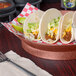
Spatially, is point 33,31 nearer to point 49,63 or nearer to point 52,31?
point 52,31

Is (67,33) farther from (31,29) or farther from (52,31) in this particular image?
(31,29)

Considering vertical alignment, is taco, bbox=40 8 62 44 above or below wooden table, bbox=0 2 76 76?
above

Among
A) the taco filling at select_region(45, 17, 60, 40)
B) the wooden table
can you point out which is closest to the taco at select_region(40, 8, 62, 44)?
the taco filling at select_region(45, 17, 60, 40)

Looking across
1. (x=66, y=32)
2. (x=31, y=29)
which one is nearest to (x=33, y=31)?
(x=31, y=29)

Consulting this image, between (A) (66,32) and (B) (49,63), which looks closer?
(B) (49,63)

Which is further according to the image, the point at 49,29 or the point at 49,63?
the point at 49,29

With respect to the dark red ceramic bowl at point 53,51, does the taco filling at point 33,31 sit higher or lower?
higher

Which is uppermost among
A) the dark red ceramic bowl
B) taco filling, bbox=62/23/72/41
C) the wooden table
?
taco filling, bbox=62/23/72/41

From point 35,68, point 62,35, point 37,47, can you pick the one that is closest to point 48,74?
point 35,68

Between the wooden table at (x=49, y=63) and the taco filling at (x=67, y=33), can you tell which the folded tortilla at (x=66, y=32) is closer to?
the taco filling at (x=67, y=33)

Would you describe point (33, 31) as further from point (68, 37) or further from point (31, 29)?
point (68, 37)

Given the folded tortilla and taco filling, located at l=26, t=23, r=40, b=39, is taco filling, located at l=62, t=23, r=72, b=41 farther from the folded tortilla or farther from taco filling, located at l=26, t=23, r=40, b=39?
taco filling, located at l=26, t=23, r=40, b=39

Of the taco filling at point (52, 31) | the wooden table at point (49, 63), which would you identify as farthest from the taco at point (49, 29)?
the wooden table at point (49, 63)
